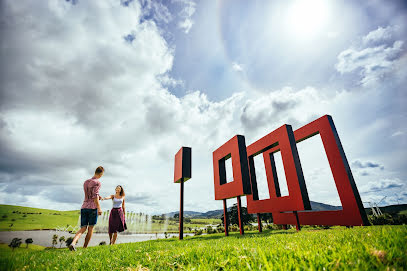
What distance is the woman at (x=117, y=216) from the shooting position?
7652mm

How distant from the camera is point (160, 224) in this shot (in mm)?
23422

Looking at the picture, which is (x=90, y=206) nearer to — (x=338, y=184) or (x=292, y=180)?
(x=292, y=180)

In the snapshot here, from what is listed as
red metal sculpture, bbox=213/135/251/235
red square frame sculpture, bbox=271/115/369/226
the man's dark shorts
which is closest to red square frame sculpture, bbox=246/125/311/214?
red square frame sculpture, bbox=271/115/369/226

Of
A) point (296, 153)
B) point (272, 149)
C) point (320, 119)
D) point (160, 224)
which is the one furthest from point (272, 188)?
point (160, 224)

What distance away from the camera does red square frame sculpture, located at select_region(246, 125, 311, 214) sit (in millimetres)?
9305

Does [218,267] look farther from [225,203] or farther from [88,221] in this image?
[225,203]

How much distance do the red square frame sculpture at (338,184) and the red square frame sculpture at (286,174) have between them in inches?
66.8

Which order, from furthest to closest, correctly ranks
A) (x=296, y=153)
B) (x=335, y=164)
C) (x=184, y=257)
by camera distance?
(x=296, y=153) → (x=335, y=164) → (x=184, y=257)

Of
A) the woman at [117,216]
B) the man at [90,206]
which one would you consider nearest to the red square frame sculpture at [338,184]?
the woman at [117,216]

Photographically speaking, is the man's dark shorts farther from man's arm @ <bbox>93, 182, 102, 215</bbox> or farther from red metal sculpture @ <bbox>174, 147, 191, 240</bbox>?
red metal sculpture @ <bbox>174, 147, 191, 240</bbox>

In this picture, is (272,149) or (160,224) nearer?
(272,149)

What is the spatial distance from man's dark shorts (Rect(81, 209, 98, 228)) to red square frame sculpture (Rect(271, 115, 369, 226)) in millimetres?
11682

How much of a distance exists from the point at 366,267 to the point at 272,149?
1187 centimetres

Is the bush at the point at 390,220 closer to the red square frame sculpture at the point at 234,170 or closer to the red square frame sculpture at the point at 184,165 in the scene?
the red square frame sculpture at the point at 234,170
